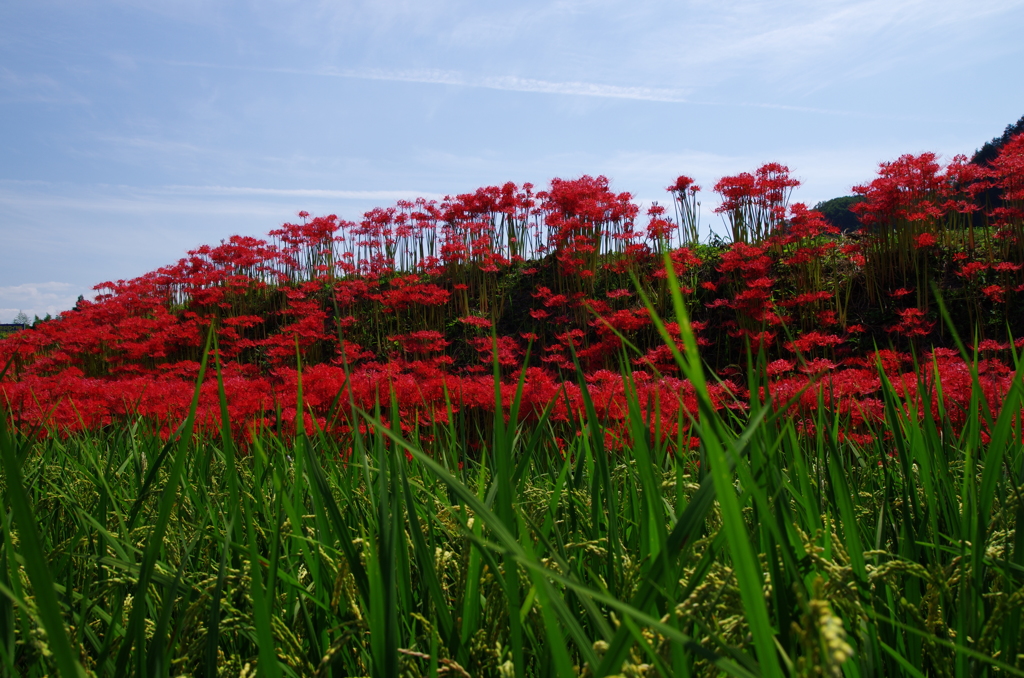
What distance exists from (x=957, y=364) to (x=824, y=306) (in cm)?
216

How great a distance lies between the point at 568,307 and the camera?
716cm

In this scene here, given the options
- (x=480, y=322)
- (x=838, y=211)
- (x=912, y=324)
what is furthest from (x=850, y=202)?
(x=480, y=322)

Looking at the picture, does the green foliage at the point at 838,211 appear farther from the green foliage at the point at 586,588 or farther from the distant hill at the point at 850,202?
the green foliage at the point at 586,588

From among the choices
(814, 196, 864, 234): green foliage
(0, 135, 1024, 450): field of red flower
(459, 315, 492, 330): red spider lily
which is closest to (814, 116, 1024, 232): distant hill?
(814, 196, 864, 234): green foliage

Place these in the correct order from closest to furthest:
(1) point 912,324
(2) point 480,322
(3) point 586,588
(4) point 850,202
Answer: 1. (3) point 586,588
2. (1) point 912,324
3. (2) point 480,322
4. (4) point 850,202

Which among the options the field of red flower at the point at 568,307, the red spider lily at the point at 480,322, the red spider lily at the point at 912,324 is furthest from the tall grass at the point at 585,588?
the red spider lily at the point at 480,322

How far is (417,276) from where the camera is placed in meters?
9.31

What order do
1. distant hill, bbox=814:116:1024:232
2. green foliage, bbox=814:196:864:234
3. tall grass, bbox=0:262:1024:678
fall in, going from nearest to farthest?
tall grass, bbox=0:262:1024:678 < distant hill, bbox=814:116:1024:232 < green foliage, bbox=814:196:864:234

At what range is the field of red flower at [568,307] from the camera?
4586mm

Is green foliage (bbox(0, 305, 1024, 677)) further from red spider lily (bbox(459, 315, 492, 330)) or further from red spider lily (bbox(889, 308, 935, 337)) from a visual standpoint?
red spider lily (bbox(459, 315, 492, 330))

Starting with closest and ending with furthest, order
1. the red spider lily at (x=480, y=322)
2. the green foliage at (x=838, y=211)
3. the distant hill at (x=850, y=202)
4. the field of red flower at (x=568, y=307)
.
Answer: the field of red flower at (x=568, y=307) < the red spider lily at (x=480, y=322) < the distant hill at (x=850, y=202) < the green foliage at (x=838, y=211)

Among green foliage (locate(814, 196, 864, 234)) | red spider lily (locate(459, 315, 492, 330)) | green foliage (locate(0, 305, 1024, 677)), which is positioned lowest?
green foliage (locate(0, 305, 1024, 677))

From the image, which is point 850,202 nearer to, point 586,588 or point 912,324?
point 912,324

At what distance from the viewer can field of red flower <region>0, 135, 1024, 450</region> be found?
459 centimetres
